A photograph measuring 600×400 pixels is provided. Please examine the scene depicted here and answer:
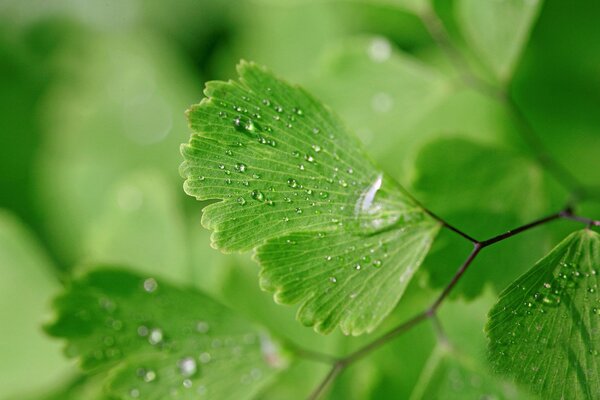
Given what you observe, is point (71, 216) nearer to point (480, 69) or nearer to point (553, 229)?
point (480, 69)

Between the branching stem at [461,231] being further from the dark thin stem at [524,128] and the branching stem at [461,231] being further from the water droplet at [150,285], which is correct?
the water droplet at [150,285]

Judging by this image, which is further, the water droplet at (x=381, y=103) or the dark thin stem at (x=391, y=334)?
the water droplet at (x=381, y=103)

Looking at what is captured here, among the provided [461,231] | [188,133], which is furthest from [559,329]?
[188,133]

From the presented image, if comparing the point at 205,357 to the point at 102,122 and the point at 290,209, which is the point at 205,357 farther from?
the point at 102,122

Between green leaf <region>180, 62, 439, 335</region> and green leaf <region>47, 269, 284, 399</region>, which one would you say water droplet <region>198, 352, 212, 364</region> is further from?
green leaf <region>180, 62, 439, 335</region>

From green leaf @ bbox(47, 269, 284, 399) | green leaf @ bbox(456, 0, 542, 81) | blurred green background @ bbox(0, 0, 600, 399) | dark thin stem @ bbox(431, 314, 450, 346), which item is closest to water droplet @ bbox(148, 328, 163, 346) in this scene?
green leaf @ bbox(47, 269, 284, 399)

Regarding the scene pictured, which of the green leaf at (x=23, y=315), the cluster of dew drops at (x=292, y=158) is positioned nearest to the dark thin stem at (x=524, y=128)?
the cluster of dew drops at (x=292, y=158)

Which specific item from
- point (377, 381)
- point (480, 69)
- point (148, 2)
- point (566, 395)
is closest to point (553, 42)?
point (480, 69)
